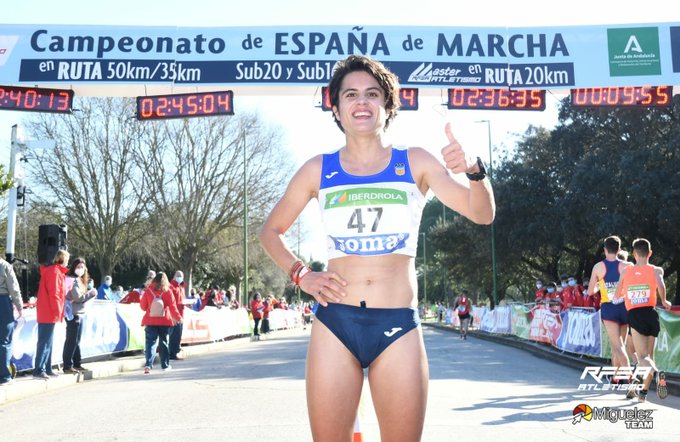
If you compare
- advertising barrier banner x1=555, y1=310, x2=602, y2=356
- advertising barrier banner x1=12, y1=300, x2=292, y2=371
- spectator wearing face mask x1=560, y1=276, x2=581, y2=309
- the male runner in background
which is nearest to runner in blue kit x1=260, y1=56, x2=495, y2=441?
the male runner in background

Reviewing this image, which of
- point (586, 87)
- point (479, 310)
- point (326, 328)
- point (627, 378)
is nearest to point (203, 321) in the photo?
point (586, 87)

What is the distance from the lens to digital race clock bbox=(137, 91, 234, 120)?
1552 centimetres

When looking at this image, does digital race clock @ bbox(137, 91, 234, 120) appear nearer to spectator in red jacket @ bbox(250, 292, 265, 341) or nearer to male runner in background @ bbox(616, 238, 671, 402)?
male runner in background @ bbox(616, 238, 671, 402)

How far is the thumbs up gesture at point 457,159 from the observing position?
303cm

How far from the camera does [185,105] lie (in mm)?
15609

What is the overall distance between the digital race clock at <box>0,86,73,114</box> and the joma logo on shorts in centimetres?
1407

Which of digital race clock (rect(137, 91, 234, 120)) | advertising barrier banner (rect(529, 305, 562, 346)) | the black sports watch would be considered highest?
digital race clock (rect(137, 91, 234, 120))

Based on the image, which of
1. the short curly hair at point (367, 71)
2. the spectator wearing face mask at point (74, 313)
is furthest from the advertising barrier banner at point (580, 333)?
the short curly hair at point (367, 71)

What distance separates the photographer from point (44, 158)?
116 feet

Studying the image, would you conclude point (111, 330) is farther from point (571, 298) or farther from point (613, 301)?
point (571, 298)

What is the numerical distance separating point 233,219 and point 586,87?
2541 cm

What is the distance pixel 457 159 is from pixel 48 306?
8802mm

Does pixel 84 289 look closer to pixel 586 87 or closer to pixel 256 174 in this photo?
pixel 586 87

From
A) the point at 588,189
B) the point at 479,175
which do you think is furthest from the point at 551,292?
the point at 479,175
